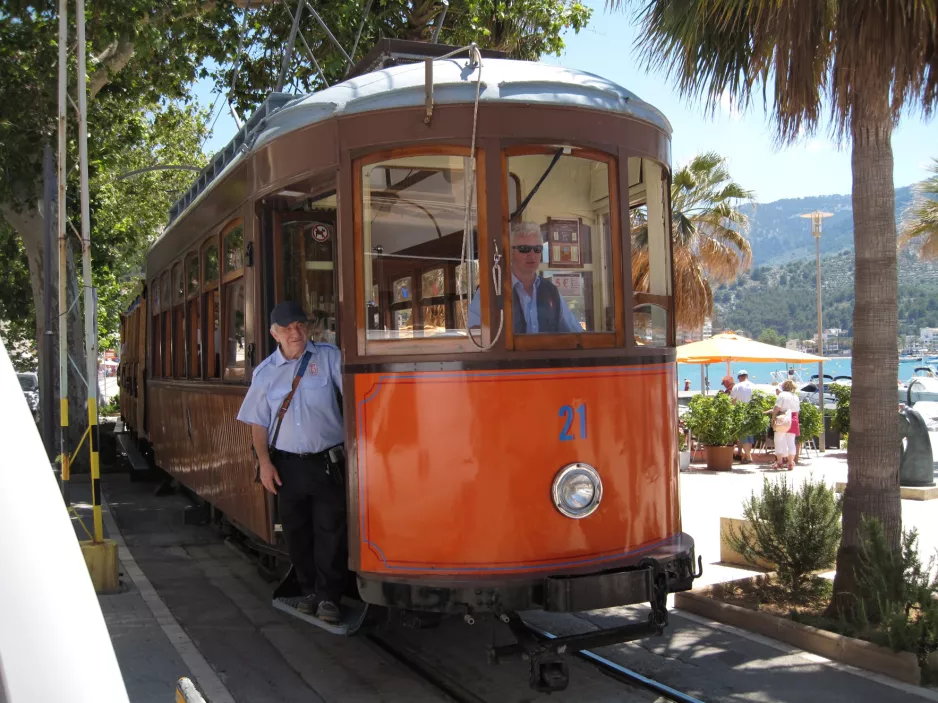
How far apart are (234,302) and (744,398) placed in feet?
42.5

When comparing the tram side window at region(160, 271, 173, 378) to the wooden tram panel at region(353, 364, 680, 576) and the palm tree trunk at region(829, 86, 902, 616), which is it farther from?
the palm tree trunk at region(829, 86, 902, 616)

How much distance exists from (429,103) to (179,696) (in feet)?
11.0

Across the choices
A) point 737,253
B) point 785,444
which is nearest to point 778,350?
point 737,253

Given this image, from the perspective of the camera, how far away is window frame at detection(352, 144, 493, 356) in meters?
4.56

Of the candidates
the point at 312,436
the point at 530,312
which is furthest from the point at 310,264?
the point at 530,312

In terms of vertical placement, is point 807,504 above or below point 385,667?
above

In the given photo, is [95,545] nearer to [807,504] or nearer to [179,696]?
[807,504]

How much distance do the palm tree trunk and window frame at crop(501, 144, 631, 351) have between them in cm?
196

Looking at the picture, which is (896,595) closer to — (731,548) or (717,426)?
(731,548)

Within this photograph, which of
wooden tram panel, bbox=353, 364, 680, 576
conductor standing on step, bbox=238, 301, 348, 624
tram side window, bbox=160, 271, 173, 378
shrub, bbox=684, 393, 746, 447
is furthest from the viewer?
shrub, bbox=684, 393, 746, 447

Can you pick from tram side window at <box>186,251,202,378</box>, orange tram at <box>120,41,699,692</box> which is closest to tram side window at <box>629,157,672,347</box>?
orange tram at <box>120,41,699,692</box>

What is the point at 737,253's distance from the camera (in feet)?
69.6

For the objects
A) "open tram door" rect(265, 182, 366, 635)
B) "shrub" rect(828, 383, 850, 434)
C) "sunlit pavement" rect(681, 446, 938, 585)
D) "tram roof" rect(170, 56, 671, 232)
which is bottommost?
"sunlit pavement" rect(681, 446, 938, 585)

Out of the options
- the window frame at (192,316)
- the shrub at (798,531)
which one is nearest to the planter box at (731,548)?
the shrub at (798,531)
